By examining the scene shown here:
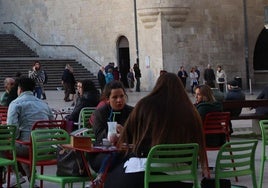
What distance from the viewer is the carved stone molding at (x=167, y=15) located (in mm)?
31312

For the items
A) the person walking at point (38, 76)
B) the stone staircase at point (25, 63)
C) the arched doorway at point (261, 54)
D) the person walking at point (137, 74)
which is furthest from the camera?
the arched doorway at point (261, 54)

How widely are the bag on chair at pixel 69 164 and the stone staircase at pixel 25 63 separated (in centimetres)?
2519

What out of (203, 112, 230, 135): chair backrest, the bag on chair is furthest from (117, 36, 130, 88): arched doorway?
the bag on chair

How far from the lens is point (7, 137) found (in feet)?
23.8

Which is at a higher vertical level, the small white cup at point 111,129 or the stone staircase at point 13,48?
the stone staircase at point 13,48

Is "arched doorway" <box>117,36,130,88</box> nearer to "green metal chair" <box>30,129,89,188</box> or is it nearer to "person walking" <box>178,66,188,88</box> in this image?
"person walking" <box>178,66,188,88</box>

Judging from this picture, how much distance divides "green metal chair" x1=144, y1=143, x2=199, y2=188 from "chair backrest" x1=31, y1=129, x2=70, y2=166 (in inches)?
66.4

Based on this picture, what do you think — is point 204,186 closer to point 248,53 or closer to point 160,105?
point 160,105

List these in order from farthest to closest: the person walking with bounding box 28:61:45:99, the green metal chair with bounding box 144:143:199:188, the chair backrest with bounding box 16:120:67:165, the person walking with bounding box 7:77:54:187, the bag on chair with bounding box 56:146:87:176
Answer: the person walking with bounding box 28:61:45:99, the person walking with bounding box 7:77:54:187, the chair backrest with bounding box 16:120:67:165, the bag on chair with bounding box 56:146:87:176, the green metal chair with bounding box 144:143:199:188

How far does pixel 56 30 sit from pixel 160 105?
3307 centimetres

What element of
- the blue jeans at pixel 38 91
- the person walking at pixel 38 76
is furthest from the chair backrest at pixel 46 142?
the person walking at pixel 38 76

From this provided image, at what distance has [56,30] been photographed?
37.6m

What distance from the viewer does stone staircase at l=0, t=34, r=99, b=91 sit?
33.0 meters

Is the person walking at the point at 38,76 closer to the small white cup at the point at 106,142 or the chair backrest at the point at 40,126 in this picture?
the chair backrest at the point at 40,126
